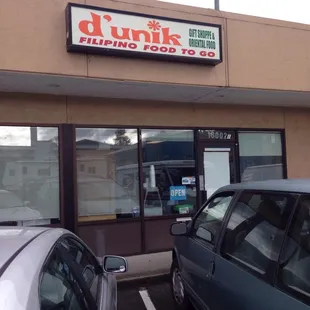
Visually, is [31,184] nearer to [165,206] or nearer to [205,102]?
[165,206]

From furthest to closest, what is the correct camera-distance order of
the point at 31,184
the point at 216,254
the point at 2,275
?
1. the point at 31,184
2. the point at 216,254
3. the point at 2,275

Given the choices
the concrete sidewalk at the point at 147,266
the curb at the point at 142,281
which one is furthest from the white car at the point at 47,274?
the concrete sidewalk at the point at 147,266

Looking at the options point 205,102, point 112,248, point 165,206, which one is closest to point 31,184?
point 112,248

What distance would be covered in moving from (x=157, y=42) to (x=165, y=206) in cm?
337

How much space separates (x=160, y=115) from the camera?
805cm

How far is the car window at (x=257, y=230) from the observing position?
2.51m

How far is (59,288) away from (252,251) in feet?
4.56

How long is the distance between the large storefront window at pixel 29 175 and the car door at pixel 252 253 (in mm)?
4614

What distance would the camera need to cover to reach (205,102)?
328 inches

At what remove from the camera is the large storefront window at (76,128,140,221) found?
7.50 metres

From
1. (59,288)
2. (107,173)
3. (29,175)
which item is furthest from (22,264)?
(107,173)

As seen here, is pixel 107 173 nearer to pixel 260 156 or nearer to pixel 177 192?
pixel 177 192

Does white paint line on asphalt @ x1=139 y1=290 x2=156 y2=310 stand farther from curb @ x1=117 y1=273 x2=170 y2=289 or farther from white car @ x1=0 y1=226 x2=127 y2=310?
white car @ x1=0 y1=226 x2=127 y2=310

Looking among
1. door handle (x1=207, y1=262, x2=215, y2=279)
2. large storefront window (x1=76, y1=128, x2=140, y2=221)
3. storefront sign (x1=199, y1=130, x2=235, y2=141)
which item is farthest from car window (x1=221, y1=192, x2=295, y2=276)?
storefront sign (x1=199, y1=130, x2=235, y2=141)
